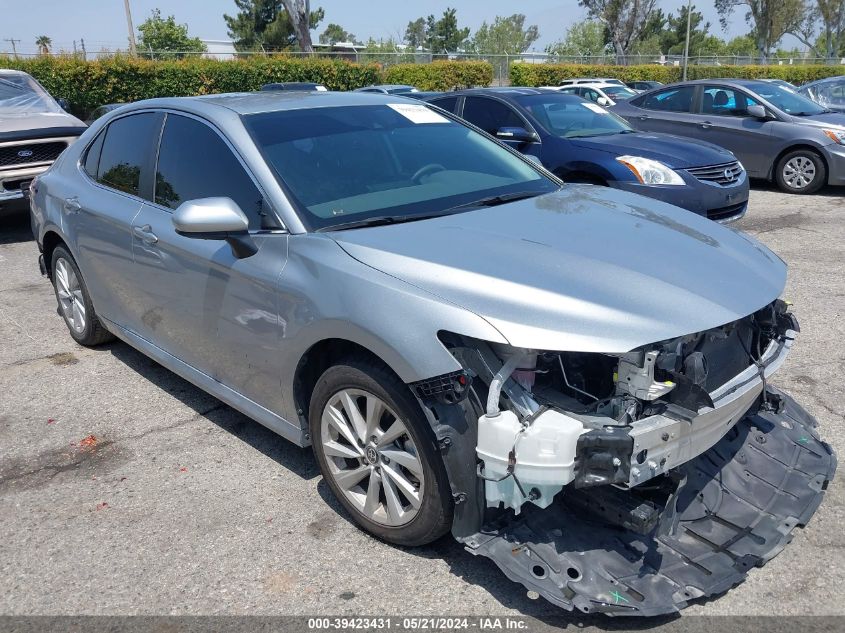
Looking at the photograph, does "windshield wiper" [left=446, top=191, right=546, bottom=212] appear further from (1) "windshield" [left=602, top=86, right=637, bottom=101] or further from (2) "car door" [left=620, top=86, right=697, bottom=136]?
(1) "windshield" [left=602, top=86, right=637, bottom=101]

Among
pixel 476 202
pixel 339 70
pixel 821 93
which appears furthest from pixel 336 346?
pixel 339 70

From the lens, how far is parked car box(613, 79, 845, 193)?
35.5 feet

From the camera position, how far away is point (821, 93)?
14.4m

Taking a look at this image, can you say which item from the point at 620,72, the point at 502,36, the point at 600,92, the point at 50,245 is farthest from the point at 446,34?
the point at 50,245

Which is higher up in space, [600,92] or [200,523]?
[600,92]

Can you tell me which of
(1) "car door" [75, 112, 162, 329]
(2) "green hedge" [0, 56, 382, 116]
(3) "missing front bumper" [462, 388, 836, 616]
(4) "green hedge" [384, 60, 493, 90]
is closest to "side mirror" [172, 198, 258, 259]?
(1) "car door" [75, 112, 162, 329]

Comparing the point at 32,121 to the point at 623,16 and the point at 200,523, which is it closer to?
the point at 200,523

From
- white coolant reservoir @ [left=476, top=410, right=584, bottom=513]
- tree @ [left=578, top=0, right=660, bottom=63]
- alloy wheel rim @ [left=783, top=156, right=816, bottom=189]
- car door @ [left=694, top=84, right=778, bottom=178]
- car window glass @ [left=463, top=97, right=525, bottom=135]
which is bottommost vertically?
alloy wheel rim @ [left=783, top=156, right=816, bottom=189]

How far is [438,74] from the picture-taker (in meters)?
28.2

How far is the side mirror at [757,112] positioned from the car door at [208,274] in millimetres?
9548

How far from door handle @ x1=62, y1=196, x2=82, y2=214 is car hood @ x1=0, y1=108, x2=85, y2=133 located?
4.78 m

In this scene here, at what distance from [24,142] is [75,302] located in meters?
4.46

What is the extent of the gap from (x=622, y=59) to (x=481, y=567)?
4527 cm

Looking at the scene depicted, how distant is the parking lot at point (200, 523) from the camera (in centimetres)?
290
